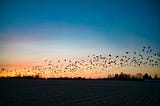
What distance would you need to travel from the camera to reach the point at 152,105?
87.9ft

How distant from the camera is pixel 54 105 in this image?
25109 millimetres

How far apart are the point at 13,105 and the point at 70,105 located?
568cm

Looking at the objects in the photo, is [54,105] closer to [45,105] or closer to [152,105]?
[45,105]

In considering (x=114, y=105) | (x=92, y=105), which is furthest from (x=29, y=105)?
(x=114, y=105)

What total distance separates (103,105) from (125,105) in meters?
2.41

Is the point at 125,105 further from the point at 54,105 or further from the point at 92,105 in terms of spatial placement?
the point at 54,105

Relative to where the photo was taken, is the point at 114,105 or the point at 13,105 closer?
the point at 13,105

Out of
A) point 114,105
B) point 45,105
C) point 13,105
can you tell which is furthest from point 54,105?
point 114,105

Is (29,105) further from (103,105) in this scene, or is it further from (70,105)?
(103,105)

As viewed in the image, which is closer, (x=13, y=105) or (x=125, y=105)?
(x=13, y=105)

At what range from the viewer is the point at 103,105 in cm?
2638

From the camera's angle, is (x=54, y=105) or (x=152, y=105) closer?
(x=54, y=105)

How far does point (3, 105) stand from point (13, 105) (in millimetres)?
950

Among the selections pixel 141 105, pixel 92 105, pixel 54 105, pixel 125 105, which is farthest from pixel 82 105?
pixel 141 105
